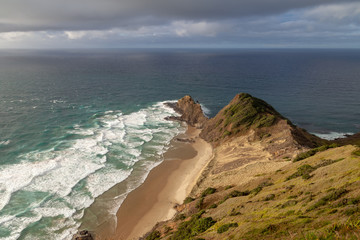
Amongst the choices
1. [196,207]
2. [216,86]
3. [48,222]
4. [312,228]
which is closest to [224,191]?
[196,207]

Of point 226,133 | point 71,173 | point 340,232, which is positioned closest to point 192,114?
point 226,133

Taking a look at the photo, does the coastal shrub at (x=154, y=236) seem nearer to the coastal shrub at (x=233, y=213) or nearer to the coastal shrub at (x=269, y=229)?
the coastal shrub at (x=233, y=213)

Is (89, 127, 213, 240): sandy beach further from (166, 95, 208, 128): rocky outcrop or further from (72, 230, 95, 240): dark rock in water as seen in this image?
(166, 95, 208, 128): rocky outcrop

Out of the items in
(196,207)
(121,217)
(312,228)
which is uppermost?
(312,228)

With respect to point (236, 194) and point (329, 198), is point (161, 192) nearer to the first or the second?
point (236, 194)

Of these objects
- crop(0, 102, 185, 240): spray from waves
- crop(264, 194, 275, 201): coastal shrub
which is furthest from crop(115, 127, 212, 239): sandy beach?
crop(264, 194, 275, 201): coastal shrub

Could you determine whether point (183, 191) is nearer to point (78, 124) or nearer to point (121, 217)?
point (121, 217)
